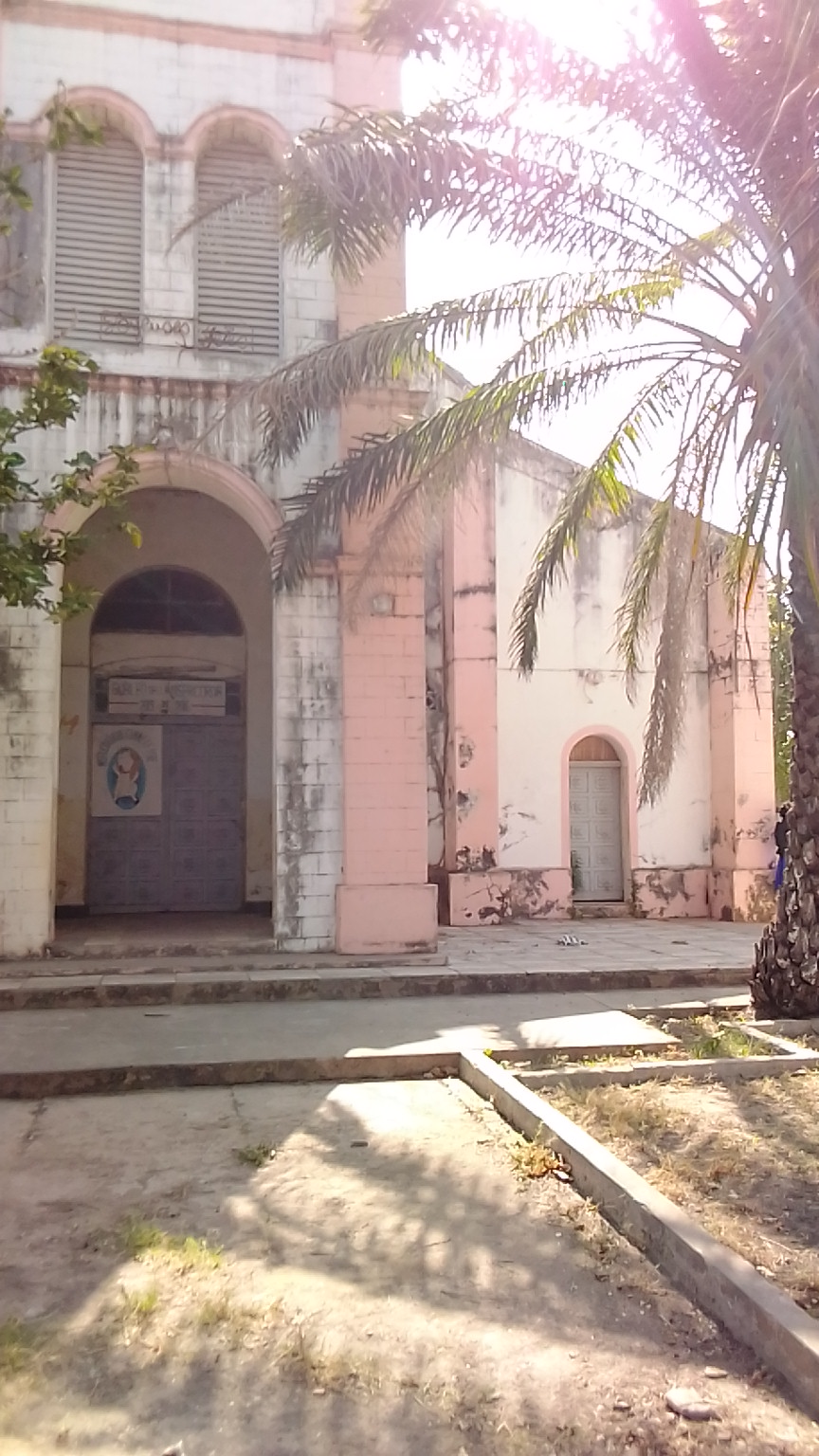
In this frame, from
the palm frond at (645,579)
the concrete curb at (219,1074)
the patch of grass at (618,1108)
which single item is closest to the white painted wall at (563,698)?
the palm frond at (645,579)

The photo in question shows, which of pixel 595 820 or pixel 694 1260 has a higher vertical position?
pixel 595 820

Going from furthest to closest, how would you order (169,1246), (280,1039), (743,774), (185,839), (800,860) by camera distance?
(743,774) < (185,839) < (280,1039) < (800,860) < (169,1246)

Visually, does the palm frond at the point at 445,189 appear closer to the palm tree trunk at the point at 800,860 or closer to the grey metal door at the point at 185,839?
the palm tree trunk at the point at 800,860

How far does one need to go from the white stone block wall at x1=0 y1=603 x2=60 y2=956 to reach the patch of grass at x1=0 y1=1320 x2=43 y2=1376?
20.5 ft

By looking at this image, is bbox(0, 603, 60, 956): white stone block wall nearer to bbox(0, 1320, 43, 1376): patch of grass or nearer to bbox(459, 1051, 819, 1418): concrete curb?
bbox(459, 1051, 819, 1418): concrete curb

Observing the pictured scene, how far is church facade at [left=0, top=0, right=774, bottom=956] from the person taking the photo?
953 cm

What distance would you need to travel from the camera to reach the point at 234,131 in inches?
406

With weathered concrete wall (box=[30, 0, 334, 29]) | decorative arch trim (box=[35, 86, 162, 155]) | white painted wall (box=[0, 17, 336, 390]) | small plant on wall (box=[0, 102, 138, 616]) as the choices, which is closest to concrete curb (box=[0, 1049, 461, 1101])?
small plant on wall (box=[0, 102, 138, 616])

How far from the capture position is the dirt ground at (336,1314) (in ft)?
8.69

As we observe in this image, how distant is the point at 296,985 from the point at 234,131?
7.92 m

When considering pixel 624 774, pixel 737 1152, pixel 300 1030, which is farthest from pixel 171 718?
pixel 737 1152

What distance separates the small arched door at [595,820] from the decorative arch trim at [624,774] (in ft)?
0.38

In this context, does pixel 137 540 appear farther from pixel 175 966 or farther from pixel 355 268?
pixel 175 966

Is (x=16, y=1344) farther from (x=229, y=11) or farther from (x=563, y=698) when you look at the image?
(x=563, y=698)
